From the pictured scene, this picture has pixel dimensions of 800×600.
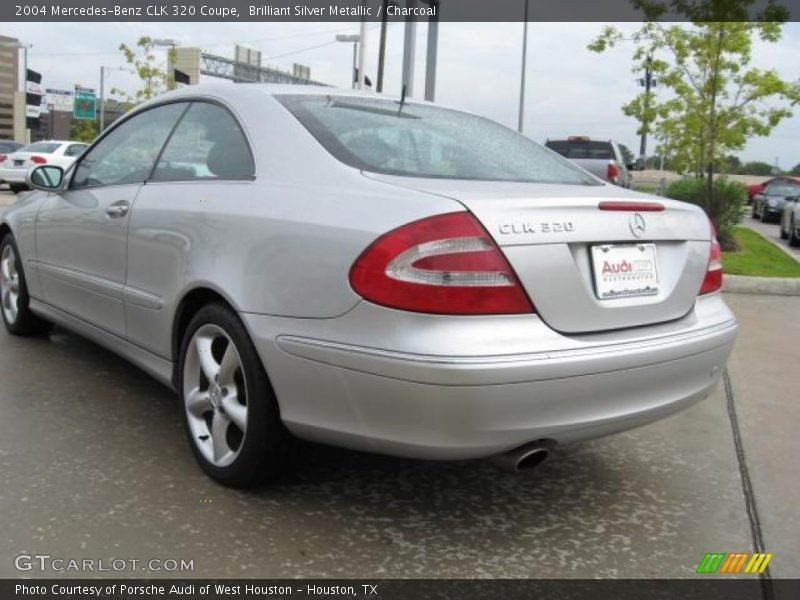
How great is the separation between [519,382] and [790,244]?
1509cm

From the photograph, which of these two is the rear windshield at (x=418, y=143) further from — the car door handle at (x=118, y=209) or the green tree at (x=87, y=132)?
the green tree at (x=87, y=132)

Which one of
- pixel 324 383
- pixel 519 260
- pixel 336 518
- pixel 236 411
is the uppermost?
pixel 519 260

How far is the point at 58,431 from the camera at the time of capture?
3.50 m

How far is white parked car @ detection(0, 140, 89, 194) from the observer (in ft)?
69.9

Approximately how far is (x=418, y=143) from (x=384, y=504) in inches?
53.8

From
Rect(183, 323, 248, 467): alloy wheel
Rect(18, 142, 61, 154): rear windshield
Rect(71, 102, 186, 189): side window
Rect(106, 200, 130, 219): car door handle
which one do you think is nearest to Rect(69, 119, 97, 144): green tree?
Rect(18, 142, 61, 154): rear windshield

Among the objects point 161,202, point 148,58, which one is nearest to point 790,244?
point 161,202

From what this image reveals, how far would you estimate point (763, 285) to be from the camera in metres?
8.32

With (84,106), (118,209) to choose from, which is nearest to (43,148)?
(118,209)

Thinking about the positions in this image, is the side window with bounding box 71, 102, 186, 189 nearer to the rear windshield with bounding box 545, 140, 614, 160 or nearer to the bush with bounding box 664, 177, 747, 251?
the bush with bounding box 664, 177, 747, 251

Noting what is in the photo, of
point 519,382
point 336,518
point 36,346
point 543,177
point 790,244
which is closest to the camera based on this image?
point 519,382

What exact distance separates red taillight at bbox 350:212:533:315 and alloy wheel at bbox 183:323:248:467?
28.2 inches

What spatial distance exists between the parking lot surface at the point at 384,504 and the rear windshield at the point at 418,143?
1.19 metres

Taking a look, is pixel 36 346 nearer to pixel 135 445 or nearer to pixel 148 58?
pixel 135 445
